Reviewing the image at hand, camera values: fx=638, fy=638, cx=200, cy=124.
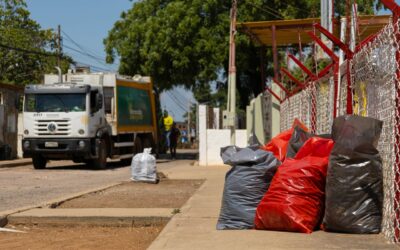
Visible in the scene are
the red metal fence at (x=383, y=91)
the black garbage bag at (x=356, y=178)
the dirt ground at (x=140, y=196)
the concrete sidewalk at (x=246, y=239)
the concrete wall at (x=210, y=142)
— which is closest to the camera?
the red metal fence at (x=383, y=91)

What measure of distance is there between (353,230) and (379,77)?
4.61ft

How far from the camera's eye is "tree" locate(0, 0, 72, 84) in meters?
51.9

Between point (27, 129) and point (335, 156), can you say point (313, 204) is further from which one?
point (27, 129)

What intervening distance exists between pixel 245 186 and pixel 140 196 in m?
4.92

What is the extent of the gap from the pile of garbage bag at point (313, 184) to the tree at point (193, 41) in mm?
21314

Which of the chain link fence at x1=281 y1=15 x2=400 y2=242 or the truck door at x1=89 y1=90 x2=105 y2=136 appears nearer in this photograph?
the chain link fence at x1=281 y1=15 x2=400 y2=242

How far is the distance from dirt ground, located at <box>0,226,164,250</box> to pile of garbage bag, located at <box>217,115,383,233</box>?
3.60 feet

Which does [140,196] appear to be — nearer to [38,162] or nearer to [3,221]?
[3,221]

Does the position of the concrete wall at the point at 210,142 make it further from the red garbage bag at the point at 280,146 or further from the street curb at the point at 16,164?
the red garbage bag at the point at 280,146

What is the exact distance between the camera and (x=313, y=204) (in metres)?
5.98

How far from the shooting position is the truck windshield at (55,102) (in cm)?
1969

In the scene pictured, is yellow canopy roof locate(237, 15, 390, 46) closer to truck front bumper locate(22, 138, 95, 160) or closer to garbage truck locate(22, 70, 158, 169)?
garbage truck locate(22, 70, 158, 169)

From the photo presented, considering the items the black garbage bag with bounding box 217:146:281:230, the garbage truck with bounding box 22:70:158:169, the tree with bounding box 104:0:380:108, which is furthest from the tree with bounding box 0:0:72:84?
the black garbage bag with bounding box 217:146:281:230

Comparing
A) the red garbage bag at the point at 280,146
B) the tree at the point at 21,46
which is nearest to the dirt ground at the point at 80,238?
the red garbage bag at the point at 280,146
